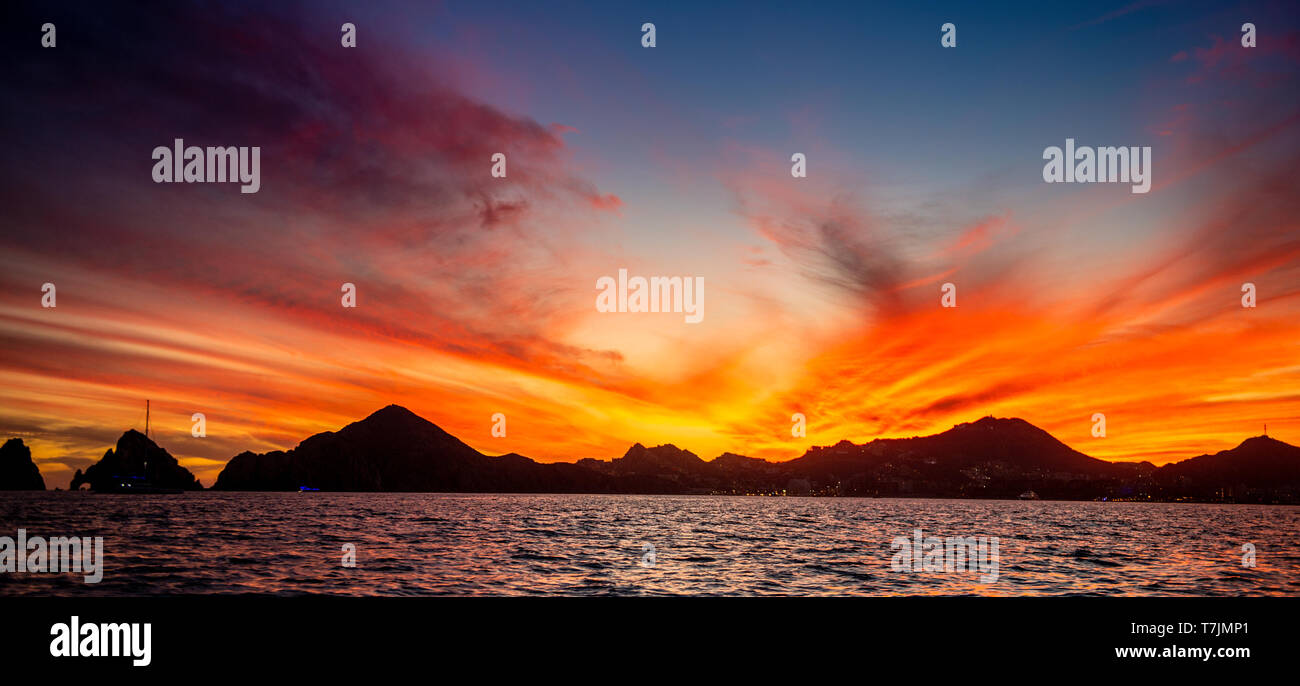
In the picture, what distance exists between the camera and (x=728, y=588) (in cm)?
2786

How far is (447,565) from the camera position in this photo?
117 feet
